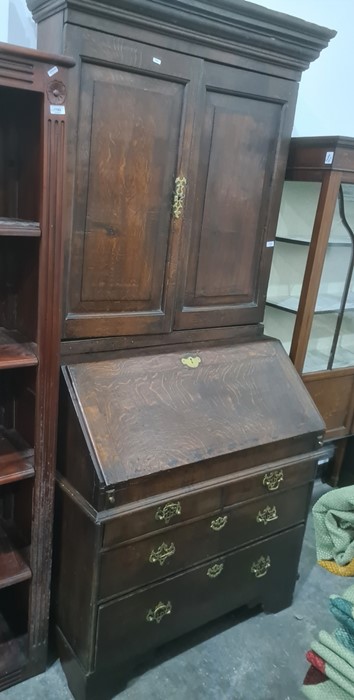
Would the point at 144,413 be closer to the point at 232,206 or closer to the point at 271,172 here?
the point at 232,206

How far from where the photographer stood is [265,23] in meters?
1.65

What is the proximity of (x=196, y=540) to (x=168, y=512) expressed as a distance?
0.18 meters

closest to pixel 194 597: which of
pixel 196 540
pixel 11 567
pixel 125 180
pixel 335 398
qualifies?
pixel 196 540

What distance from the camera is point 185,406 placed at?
5.54 ft

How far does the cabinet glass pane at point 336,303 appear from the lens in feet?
7.49

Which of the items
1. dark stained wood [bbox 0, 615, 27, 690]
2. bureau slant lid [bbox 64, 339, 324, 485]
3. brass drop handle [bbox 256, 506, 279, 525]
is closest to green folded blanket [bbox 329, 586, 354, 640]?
bureau slant lid [bbox 64, 339, 324, 485]

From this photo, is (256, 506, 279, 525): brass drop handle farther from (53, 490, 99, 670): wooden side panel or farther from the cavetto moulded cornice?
the cavetto moulded cornice

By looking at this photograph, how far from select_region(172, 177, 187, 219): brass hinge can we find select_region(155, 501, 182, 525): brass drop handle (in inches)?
34.2

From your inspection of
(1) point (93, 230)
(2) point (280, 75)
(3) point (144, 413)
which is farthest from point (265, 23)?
(3) point (144, 413)

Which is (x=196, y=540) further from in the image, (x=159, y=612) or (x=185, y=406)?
(x=185, y=406)

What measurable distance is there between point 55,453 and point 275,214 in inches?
44.3

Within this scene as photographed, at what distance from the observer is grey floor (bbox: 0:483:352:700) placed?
171cm

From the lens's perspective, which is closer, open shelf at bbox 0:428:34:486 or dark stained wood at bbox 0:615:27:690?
open shelf at bbox 0:428:34:486

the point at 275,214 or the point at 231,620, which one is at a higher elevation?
the point at 275,214
